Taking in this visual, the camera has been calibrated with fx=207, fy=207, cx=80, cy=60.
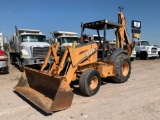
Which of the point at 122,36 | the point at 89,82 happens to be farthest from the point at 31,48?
the point at 89,82

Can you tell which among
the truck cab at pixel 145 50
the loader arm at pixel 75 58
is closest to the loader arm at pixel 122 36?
the loader arm at pixel 75 58

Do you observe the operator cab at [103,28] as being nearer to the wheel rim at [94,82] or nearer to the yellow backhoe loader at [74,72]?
the yellow backhoe loader at [74,72]

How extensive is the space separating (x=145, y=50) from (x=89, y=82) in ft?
51.0

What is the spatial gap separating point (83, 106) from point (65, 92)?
78cm

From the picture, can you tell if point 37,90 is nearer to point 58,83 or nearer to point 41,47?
point 58,83

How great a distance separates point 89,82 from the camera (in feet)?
21.6

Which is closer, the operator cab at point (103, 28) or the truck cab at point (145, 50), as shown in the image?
the operator cab at point (103, 28)

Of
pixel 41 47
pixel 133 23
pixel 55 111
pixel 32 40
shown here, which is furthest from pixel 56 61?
pixel 133 23

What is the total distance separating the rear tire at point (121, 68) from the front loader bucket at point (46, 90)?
119 inches

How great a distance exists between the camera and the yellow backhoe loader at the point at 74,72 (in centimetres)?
546

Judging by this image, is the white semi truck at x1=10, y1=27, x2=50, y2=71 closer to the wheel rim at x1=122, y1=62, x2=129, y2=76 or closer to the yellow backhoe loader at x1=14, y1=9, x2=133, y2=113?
the yellow backhoe loader at x1=14, y1=9, x2=133, y2=113

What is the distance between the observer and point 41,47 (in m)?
12.5

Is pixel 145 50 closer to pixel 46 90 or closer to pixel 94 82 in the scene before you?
pixel 94 82

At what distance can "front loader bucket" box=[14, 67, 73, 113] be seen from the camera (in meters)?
5.23
